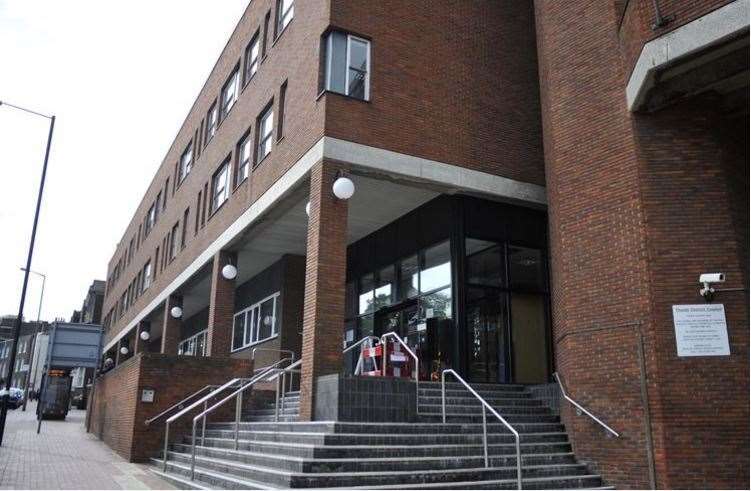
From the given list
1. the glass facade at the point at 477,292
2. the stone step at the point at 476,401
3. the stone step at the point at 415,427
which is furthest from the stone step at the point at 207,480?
the glass facade at the point at 477,292

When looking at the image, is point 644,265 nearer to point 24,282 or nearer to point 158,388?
point 158,388

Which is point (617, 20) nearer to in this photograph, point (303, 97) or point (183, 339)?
point (303, 97)

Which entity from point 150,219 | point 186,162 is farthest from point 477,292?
point 150,219

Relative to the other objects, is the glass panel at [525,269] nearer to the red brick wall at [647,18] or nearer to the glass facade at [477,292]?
the glass facade at [477,292]

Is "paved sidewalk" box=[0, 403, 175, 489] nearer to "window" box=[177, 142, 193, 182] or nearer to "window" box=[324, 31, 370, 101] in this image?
"window" box=[324, 31, 370, 101]

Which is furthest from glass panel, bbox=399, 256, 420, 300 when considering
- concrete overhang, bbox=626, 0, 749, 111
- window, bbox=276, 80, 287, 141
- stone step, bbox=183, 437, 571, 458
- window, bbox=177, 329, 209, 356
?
window, bbox=177, 329, 209, 356

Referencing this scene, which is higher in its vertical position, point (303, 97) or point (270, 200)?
point (303, 97)

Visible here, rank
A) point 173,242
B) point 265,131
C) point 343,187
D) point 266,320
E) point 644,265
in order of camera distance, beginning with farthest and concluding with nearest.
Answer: point 173,242 < point 266,320 < point 265,131 < point 343,187 < point 644,265

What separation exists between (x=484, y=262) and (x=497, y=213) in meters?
1.15

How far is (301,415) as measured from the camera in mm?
11531

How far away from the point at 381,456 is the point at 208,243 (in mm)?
13382

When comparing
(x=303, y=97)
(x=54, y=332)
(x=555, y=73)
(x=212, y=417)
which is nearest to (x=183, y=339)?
(x=54, y=332)

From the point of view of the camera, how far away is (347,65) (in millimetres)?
13789

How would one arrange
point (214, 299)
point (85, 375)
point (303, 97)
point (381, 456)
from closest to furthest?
point (381, 456) → point (303, 97) → point (214, 299) → point (85, 375)
